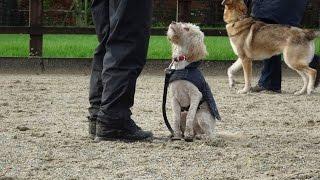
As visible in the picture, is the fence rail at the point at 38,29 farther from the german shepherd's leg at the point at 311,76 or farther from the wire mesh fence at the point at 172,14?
the german shepherd's leg at the point at 311,76

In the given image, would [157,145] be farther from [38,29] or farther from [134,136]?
[38,29]

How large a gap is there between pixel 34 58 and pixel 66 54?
Answer: 2.13m

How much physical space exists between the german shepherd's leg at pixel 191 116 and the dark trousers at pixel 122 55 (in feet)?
1.38

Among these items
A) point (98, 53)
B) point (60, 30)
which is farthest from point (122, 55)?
point (60, 30)

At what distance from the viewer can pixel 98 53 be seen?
585 cm

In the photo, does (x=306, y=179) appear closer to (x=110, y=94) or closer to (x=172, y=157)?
(x=172, y=157)

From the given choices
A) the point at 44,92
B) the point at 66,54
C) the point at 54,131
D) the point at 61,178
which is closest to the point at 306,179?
the point at 61,178

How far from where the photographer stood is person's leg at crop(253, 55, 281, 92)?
389 inches

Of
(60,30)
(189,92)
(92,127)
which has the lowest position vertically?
(60,30)

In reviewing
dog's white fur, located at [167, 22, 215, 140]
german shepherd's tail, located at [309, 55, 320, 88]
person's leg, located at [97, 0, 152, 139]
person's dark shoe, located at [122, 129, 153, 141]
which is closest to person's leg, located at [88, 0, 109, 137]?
person's leg, located at [97, 0, 152, 139]

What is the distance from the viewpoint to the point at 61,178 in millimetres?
4328

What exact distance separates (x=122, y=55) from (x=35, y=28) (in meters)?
7.48

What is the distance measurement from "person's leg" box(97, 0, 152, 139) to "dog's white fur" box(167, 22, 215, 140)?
25 cm

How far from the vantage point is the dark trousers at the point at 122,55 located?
5449mm
